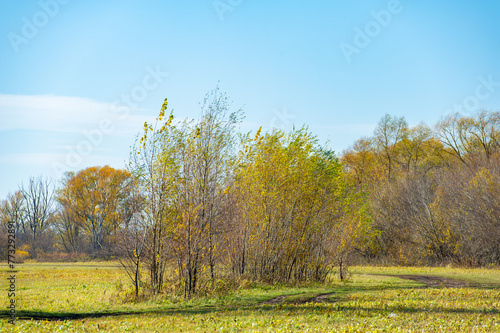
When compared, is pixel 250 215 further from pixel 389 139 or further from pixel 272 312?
pixel 389 139

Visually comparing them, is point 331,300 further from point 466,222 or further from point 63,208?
point 63,208

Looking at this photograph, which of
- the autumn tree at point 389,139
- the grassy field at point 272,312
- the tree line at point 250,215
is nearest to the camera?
the grassy field at point 272,312

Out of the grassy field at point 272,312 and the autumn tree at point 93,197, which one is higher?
the autumn tree at point 93,197

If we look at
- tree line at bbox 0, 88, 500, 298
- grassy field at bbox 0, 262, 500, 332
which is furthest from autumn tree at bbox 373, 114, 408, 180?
grassy field at bbox 0, 262, 500, 332

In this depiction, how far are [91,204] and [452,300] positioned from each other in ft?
170

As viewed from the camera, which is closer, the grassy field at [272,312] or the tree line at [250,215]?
the grassy field at [272,312]

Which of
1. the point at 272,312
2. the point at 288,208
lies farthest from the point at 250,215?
the point at 272,312

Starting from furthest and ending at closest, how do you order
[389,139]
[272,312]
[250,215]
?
[389,139]
[250,215]
[272,312]

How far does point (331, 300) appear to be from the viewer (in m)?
14.7

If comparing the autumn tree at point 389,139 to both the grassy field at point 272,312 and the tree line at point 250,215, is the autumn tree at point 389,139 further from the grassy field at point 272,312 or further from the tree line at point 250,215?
the grassy field at point 272,312

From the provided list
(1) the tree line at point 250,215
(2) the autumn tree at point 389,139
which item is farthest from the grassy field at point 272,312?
(2) the autumn tree at point 389,139

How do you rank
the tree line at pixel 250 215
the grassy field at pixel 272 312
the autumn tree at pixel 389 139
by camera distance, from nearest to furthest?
the grassy field at pixel 272 312, the tree line at pixel 250 215, the autumn tree at pixel 389 139

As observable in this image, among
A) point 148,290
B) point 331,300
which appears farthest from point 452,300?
point 148,290

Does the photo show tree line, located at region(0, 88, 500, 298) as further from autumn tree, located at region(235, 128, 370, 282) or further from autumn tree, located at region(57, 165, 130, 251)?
autumn tree, located at region(57, 165, 130, 251)
